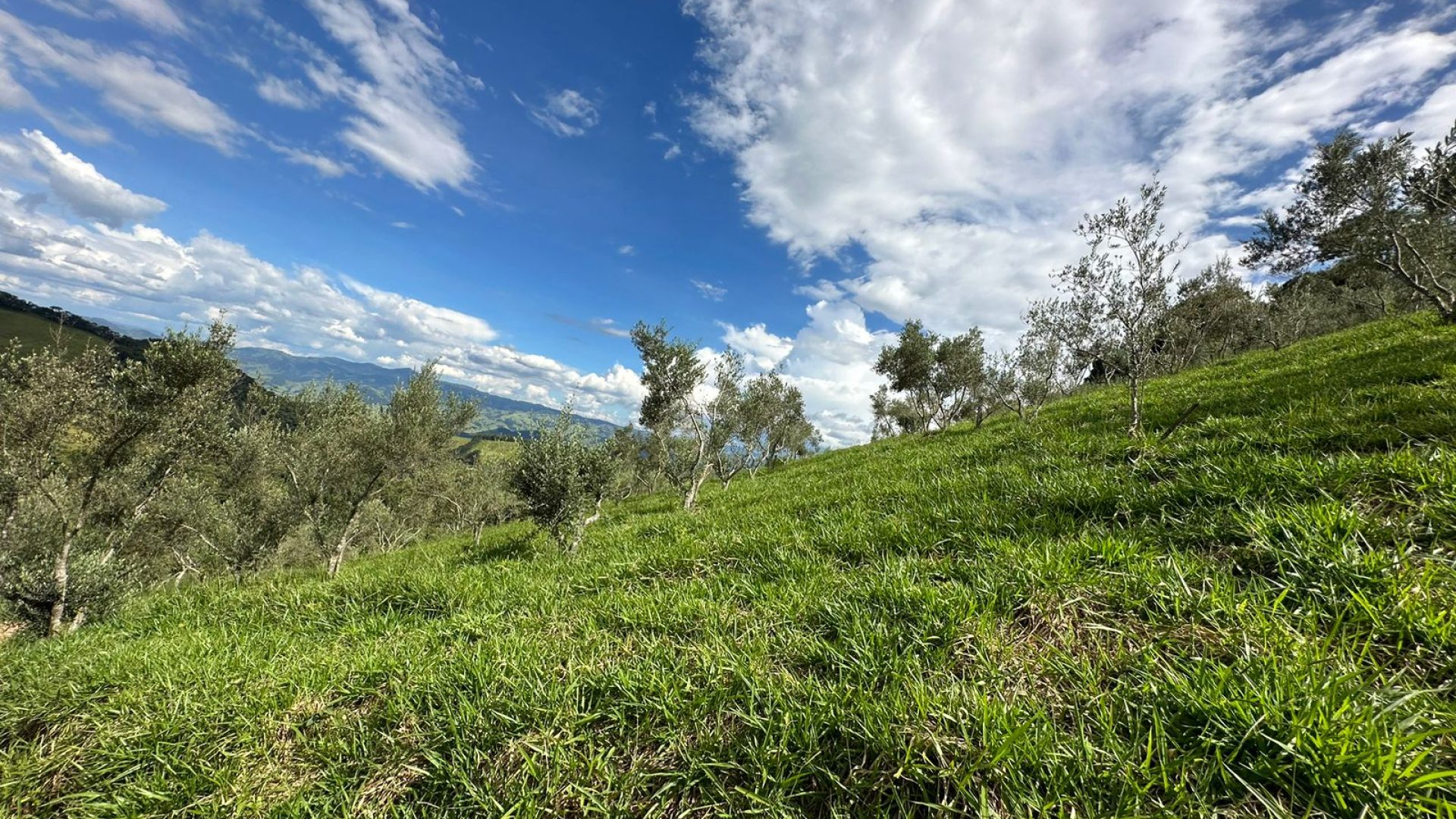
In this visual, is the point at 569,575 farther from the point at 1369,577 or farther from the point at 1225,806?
the point at 1369,577

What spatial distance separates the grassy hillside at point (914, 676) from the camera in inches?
113

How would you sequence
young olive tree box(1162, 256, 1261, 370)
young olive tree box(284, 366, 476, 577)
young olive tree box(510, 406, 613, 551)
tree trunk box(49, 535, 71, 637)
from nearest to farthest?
tree trunk box(49, 535, 71, 637) < young olive tree box(510, 406, 613, 551) < young olive tree box(284, 366, 476, 577) < young olive tree box(1162, 256, 1261, 370)

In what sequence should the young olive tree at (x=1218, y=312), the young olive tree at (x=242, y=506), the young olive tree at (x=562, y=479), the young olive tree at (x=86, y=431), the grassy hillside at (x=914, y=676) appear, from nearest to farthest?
1. the grassy hillside at (x=914, y=676)
2. the young olive tree at (x=86, y=431)
3. the young olive tree at (x=562, y=479)
4. the young olive tree at (x=242, y=506)
5. the young olive tree at (x=1218, y=312)

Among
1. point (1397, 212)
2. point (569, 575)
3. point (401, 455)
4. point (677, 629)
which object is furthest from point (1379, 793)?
point (1397, 212)

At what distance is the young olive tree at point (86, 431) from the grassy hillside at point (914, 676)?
28.6 feet

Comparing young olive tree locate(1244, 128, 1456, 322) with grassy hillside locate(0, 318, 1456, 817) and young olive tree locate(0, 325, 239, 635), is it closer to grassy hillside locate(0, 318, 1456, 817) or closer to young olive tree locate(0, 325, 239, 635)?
grassy hillside locate(0, 318, 1456, 817)

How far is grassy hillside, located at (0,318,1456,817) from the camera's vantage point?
9.44ft

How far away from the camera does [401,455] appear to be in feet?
67.2

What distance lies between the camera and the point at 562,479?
524 inches

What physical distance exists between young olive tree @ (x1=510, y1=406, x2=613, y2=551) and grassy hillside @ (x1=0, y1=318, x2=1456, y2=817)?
495cm

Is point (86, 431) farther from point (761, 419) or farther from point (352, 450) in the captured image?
point (761, 419)

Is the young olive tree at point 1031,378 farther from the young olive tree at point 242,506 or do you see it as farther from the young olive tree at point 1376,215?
the young olive tree at point 242,506

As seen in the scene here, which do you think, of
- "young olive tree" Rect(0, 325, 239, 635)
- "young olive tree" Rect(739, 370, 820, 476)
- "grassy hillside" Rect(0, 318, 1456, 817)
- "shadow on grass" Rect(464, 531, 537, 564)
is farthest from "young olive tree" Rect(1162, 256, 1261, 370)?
"young olive tree" Rect(0, 325, 239, 635)

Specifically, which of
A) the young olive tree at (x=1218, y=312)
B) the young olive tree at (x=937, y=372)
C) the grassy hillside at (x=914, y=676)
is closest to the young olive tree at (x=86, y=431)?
the grassy hillside at (x=914, y=676)
